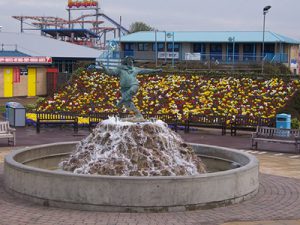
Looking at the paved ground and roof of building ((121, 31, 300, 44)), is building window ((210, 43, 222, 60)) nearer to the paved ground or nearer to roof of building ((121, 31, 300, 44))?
roof of building ((121, 31, 300, 44))

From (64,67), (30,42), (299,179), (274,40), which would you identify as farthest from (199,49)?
(299,179)

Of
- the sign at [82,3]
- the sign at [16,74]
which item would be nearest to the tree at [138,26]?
the sign at [82,3]

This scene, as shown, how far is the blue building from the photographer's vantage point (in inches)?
1734

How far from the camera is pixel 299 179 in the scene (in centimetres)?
1320

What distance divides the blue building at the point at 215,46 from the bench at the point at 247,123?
64.2 ft

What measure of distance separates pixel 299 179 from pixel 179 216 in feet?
16.6

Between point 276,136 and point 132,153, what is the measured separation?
30.9 feet

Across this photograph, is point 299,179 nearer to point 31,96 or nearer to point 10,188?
point 10,188

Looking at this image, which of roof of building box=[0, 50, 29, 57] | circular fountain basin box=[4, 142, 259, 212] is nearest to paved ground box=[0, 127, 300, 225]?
circular fountain basin box=[4, 142, 259, 212]

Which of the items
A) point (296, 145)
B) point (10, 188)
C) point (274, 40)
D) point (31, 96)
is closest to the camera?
point (10, 188)

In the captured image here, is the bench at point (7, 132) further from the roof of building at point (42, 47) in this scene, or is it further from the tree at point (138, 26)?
the tree at point (138, 26)

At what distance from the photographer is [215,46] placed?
47.6m

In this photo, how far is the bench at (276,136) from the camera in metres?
18.5

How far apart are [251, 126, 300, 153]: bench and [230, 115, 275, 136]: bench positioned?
9.07 ft
